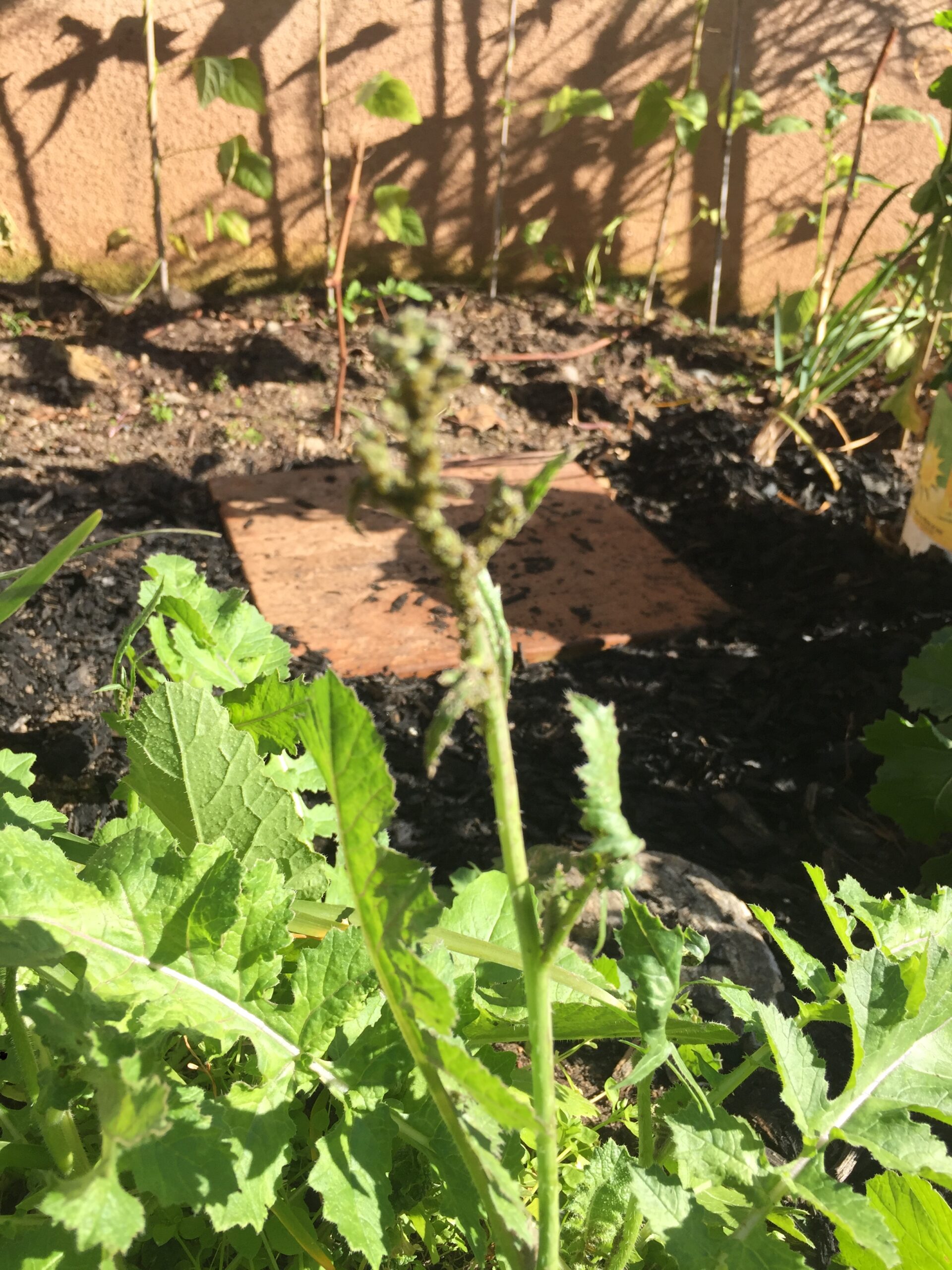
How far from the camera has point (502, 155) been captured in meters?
4.37

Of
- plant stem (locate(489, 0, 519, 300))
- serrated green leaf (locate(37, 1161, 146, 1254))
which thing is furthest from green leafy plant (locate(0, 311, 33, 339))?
serrated green leaf (locate(37, 1161, 146, 1254))

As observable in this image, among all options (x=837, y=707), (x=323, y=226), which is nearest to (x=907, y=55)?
(x=323, y=226)

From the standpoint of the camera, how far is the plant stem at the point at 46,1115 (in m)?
0.82

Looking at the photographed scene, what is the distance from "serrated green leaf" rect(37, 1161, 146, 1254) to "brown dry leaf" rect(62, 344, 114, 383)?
349 cm

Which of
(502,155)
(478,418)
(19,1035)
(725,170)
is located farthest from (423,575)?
(725,170)

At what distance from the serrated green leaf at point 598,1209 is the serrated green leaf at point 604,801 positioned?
0.48m

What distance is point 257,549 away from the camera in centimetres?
290

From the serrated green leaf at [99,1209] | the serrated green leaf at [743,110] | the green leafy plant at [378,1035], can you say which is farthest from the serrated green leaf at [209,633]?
the serrated green leaf at [743,110]

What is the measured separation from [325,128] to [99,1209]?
4.08 meters

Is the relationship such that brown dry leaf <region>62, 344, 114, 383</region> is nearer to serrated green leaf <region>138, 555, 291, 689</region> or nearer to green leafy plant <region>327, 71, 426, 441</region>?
green leafy plant <region>327, 71, 426, 441</region>

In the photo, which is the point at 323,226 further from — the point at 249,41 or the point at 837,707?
the point at 837,707

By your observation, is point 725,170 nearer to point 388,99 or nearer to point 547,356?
point 547,356

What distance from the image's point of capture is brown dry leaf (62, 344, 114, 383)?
3668 millimetres

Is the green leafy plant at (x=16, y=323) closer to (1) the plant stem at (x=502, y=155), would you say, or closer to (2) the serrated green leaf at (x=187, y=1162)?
(1) the plant stem at (x=502, y=155)
